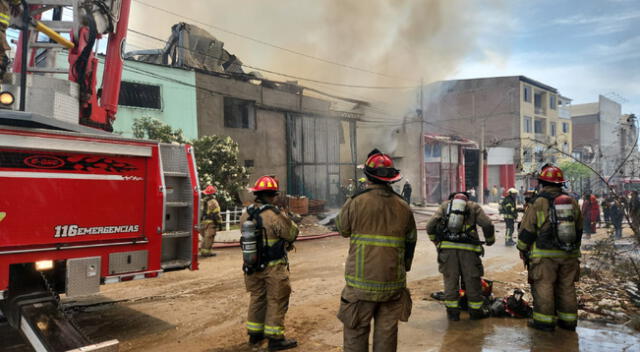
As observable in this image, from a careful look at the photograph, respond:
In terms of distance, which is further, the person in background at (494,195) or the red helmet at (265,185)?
the person in background at (494,195)

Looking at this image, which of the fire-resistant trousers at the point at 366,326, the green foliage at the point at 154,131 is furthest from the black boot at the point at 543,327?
the green foliage at the point at 154,131

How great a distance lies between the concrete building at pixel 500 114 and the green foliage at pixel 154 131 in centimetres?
3006

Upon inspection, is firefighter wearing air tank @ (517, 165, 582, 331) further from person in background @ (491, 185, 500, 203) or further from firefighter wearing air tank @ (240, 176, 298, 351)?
person in background @ (491, 185, 500, 203)

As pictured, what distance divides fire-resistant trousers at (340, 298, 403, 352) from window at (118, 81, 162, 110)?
50.3ft

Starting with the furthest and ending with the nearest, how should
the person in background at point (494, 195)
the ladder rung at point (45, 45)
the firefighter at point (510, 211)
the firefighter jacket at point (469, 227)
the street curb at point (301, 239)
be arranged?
the person in background at point (494, 195)
the street curb at point (301, 239)
the firefighter at point (510, 211)
the ladder rung at point (45, 45)
the firefighter jacket at point (469, 227)

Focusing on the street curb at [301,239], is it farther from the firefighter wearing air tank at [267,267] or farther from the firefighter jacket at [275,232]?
the firefighter jacket at [275,232]

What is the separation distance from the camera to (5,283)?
374 centimetres

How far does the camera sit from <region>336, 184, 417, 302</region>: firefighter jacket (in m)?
3.19

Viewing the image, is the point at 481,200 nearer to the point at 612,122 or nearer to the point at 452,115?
the point at 452,115

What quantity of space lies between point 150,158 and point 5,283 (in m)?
1.75

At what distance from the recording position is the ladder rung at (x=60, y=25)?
596cm

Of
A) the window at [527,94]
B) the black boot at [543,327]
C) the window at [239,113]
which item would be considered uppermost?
the window at [527,94]

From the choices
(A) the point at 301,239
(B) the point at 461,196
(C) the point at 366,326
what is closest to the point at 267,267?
(C) the point at 366,326

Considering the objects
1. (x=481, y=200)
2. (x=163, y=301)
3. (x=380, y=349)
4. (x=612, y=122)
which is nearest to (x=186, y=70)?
(x=163, y=301)
